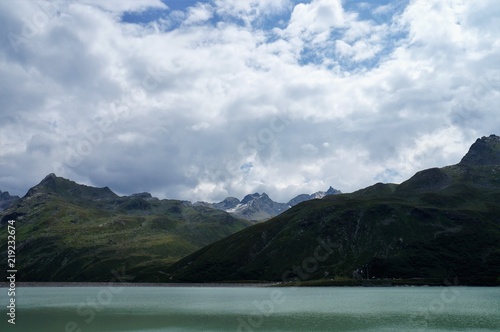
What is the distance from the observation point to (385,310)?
91.0 metres

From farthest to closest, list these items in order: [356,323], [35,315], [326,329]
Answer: [35,315], [356,323], [326,329]

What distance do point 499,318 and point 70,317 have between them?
8033cm

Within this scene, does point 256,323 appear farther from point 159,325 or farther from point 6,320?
point 6,320

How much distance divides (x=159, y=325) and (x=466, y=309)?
64160 mm

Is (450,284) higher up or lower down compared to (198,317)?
lower down

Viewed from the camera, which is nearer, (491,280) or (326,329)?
(326,329)

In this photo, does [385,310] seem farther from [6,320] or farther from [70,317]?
[6,320]

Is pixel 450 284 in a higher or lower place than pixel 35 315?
lower

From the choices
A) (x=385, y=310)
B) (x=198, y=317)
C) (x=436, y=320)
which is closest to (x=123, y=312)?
(x=198, y=317)

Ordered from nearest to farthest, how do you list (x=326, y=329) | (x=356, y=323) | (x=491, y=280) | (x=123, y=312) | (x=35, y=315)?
(x=326, y=329), (x=356, y=323), (x=35, y=315), (x=123, y=312), (x=491, y=280)

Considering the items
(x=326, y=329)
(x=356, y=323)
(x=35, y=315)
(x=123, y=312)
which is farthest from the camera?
(x=123, y=312)

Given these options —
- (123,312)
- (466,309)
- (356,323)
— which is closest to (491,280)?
(466,309)

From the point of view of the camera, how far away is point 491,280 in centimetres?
19262

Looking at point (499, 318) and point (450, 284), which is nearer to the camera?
point (499, 318)
